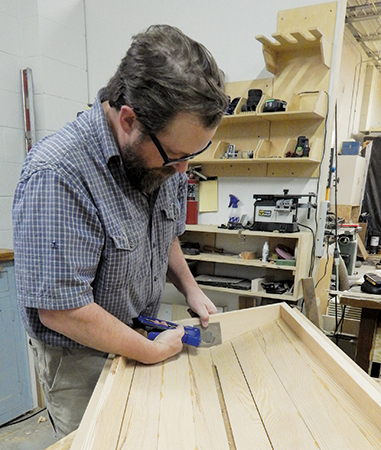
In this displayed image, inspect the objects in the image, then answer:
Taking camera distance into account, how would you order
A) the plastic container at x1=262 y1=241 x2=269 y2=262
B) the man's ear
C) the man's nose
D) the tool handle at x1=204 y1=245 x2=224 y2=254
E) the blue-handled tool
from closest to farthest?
the man's ear, the man's nose, the blue-handled tool, the plastic container at x1=262 y1=241 x2=269 y2=262, the tool handle at x1=204 y1=245 x2=224 y2=254

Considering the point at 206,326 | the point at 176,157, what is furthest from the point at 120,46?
the point at 206,326

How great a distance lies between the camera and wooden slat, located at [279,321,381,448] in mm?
673

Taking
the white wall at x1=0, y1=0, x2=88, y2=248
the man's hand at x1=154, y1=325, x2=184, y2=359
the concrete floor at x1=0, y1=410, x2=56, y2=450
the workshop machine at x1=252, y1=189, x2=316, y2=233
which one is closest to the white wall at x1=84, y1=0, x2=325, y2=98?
the white wall at x1=0, y1=0, x2=88, y2=248

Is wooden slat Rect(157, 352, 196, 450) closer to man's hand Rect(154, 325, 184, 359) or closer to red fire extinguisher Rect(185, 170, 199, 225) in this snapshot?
man's hand Rect(154, 325, 184, 359)

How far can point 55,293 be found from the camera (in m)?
0.71

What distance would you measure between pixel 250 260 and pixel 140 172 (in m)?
1.35

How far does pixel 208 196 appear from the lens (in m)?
2.37

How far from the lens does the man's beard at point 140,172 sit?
2.71 feet

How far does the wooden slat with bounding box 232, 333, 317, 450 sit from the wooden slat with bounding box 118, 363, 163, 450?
0.24 meters

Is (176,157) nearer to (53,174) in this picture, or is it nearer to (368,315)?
(53,174)

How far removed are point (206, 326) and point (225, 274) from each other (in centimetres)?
125

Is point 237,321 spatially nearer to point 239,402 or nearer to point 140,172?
point 239,402

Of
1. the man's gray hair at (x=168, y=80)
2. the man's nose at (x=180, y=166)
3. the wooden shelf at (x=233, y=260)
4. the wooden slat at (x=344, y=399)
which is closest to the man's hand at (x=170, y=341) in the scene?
the wooden slat at (x=344, y=399)

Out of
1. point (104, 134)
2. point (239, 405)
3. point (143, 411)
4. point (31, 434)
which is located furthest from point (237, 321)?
point (31, 434)
